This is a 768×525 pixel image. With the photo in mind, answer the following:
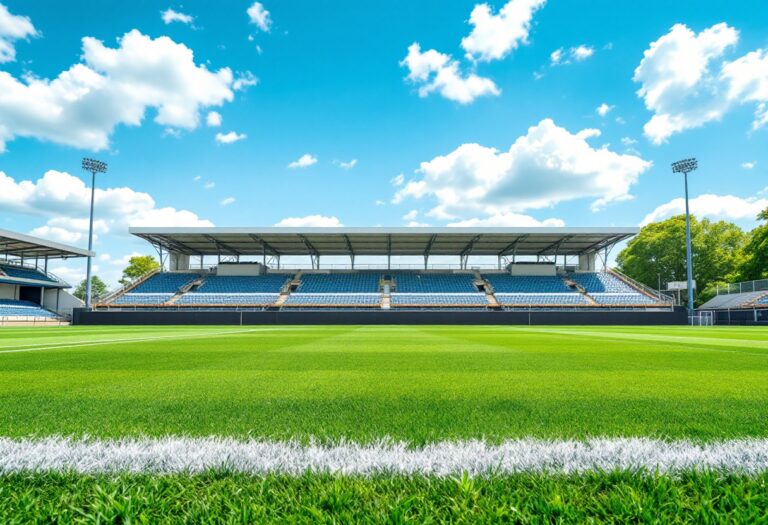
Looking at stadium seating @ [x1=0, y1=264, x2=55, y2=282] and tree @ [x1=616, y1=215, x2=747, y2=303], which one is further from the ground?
tree @ [x1=616, y1=215, x2=747, y2=303]

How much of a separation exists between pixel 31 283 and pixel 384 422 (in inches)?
1669

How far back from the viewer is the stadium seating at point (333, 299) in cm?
3222

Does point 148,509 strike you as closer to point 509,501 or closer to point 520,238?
point 509,501

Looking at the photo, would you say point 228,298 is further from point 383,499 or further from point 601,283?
point 383,499

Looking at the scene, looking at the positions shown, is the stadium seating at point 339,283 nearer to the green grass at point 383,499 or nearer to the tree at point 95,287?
the green grass at point 383,499

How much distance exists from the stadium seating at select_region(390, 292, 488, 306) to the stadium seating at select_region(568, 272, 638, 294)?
946 cm

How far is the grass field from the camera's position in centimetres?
131

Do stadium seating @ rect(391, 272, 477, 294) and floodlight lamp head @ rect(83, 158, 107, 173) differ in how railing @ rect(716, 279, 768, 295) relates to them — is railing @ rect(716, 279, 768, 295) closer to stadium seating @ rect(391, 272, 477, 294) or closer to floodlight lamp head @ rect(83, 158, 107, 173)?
stadium seating @ rect(391, 272, 477, 294)

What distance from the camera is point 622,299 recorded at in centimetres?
3278

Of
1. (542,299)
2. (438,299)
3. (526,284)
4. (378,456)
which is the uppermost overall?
(526,284)

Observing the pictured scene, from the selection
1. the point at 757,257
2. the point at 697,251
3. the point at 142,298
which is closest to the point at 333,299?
the point at 142,298

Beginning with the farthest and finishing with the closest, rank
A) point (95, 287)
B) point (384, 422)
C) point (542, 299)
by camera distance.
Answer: point (95, 287) → point (542, 299) → point (384, 422)

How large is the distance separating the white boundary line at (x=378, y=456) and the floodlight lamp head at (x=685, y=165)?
41.3m

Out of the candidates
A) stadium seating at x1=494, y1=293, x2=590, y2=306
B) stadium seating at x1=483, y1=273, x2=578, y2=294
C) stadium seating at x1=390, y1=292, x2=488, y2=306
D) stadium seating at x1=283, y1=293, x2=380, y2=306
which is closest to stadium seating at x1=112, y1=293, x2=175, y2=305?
stadium seating at x1=283, y1=293, x2=380, y2=306
